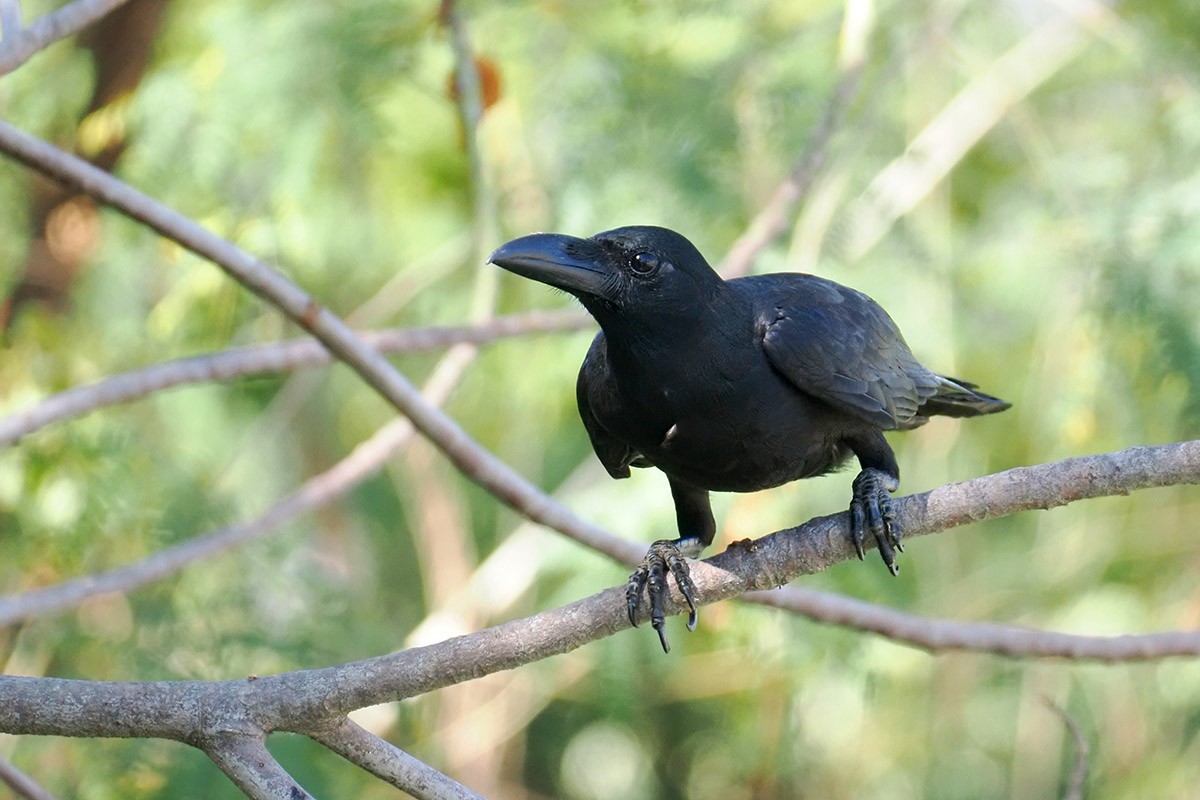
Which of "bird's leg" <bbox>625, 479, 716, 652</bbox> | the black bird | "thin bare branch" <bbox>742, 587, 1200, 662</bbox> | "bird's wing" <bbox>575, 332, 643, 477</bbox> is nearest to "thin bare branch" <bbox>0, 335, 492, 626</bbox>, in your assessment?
"bird's wing" <bbox>575, 332, 643, 477</bbox>

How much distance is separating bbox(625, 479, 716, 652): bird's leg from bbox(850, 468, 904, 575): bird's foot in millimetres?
434

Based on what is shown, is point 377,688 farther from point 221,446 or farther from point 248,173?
point 221,446

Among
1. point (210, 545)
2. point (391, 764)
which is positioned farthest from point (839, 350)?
point (210, 545)

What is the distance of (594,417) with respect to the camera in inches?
153

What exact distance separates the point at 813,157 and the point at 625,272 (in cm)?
202

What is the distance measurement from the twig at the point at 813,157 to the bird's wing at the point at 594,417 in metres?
1.28

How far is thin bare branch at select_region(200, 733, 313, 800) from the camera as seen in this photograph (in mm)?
2736

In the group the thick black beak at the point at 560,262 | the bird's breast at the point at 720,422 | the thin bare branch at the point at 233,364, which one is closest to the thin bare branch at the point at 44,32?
the thin bare branch at the point at 233,364

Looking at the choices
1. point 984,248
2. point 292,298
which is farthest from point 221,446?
point 984,248

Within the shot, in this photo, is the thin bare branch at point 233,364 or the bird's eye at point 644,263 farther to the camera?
the thin bare branch at point 233,364

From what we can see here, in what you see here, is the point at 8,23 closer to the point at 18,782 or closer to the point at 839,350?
the point at 18,782

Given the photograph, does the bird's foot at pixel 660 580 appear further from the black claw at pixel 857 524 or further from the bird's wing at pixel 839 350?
the bird's wing at pixel 839 350

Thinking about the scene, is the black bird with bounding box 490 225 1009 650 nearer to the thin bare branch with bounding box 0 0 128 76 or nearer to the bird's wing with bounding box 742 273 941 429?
the bird's wing with bounding box 742 273 941 429

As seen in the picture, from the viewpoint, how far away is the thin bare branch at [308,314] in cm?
410
